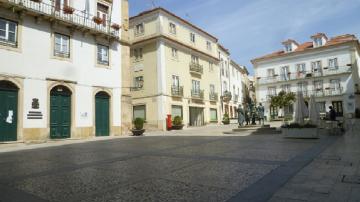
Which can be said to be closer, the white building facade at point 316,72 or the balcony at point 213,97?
the balcony at point 213,97

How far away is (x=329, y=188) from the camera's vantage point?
3.82m

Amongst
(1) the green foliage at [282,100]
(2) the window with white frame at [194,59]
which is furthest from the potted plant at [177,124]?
(1) the green foliage at [282,100]

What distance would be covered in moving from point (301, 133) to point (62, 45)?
14.3m

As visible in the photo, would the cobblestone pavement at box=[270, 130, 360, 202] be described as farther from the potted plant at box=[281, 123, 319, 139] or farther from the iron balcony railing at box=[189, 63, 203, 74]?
the iron balcony railing at box=[189, 63, 203, 74]

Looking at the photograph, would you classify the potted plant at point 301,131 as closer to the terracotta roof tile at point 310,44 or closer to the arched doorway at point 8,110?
the arched doorway at point 8,110

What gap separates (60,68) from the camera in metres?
16.3

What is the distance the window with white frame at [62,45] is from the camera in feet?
53.6

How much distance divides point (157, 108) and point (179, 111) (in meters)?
3.41

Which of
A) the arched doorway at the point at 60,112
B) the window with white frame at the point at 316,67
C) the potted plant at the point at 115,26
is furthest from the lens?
the window with white frame at the point at 316,67

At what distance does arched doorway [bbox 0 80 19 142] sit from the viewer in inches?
541

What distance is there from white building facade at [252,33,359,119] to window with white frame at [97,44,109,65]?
2956 centimetres

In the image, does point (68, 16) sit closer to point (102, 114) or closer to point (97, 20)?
point (97, 20)

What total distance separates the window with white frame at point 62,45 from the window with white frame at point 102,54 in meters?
2.35

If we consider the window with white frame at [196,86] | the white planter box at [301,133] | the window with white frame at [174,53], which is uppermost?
the window with white frame at [174,53]
